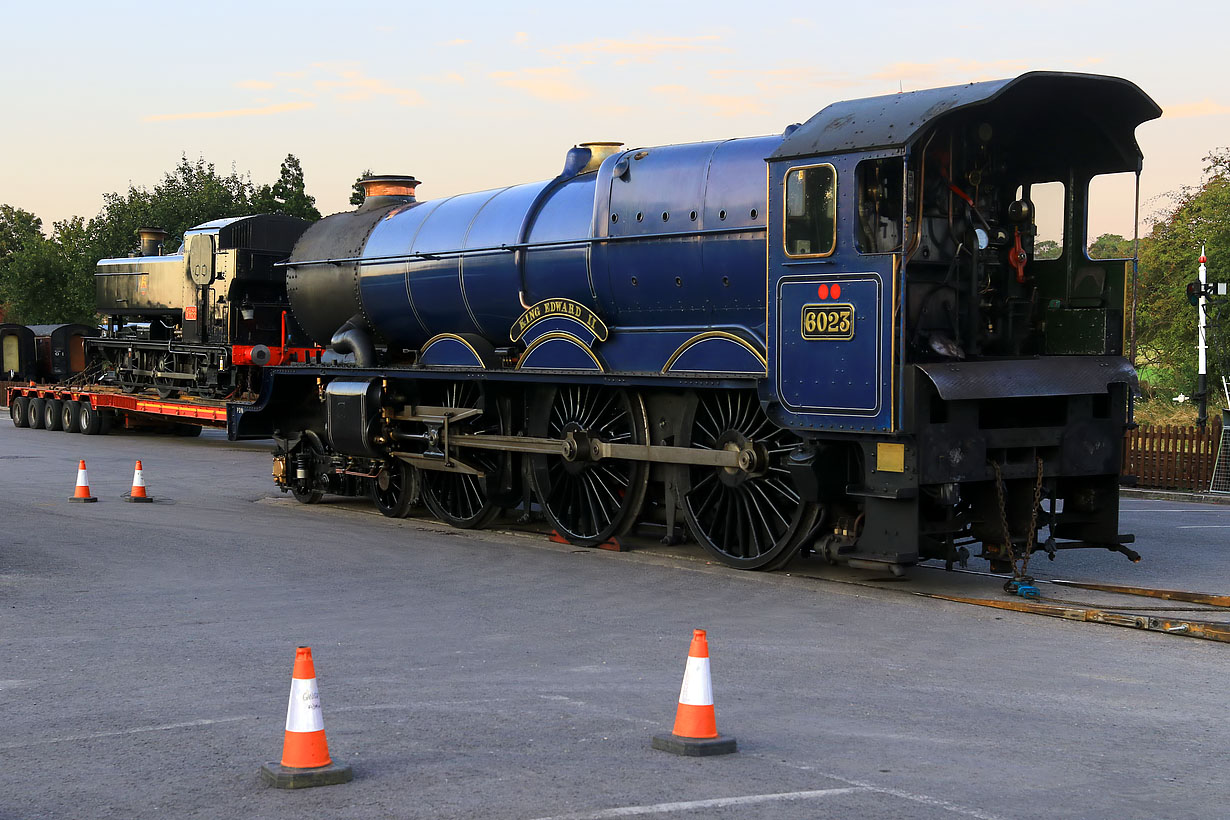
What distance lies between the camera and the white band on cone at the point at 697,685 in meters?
5.93

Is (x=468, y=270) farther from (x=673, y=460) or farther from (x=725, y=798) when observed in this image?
(x=725, y=798)

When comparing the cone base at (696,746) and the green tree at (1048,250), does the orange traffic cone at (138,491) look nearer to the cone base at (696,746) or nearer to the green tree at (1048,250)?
the green tree at (1048,250)

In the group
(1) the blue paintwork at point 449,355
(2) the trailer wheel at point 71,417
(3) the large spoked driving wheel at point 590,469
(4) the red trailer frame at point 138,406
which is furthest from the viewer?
(2) the trailer wheel at point 71,417

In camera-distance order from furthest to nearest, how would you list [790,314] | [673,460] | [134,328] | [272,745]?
[134,328] < [673,460] < [790,314] < [272,745]

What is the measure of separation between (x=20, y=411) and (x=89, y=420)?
15.2ft

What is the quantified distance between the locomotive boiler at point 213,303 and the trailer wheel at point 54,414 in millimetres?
3985

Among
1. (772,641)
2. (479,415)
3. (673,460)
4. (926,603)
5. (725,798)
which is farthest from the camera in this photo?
(479,415)

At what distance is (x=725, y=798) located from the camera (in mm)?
5480

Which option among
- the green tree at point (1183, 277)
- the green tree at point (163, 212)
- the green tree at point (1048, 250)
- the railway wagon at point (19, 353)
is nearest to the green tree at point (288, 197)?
the green tree at point (163, 212)

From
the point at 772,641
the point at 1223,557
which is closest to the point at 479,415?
the point at 772,641

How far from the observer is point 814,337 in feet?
36.0

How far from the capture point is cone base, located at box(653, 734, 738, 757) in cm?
604

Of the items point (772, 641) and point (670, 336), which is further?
point (670, 336)

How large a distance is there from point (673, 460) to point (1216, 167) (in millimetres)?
27980
